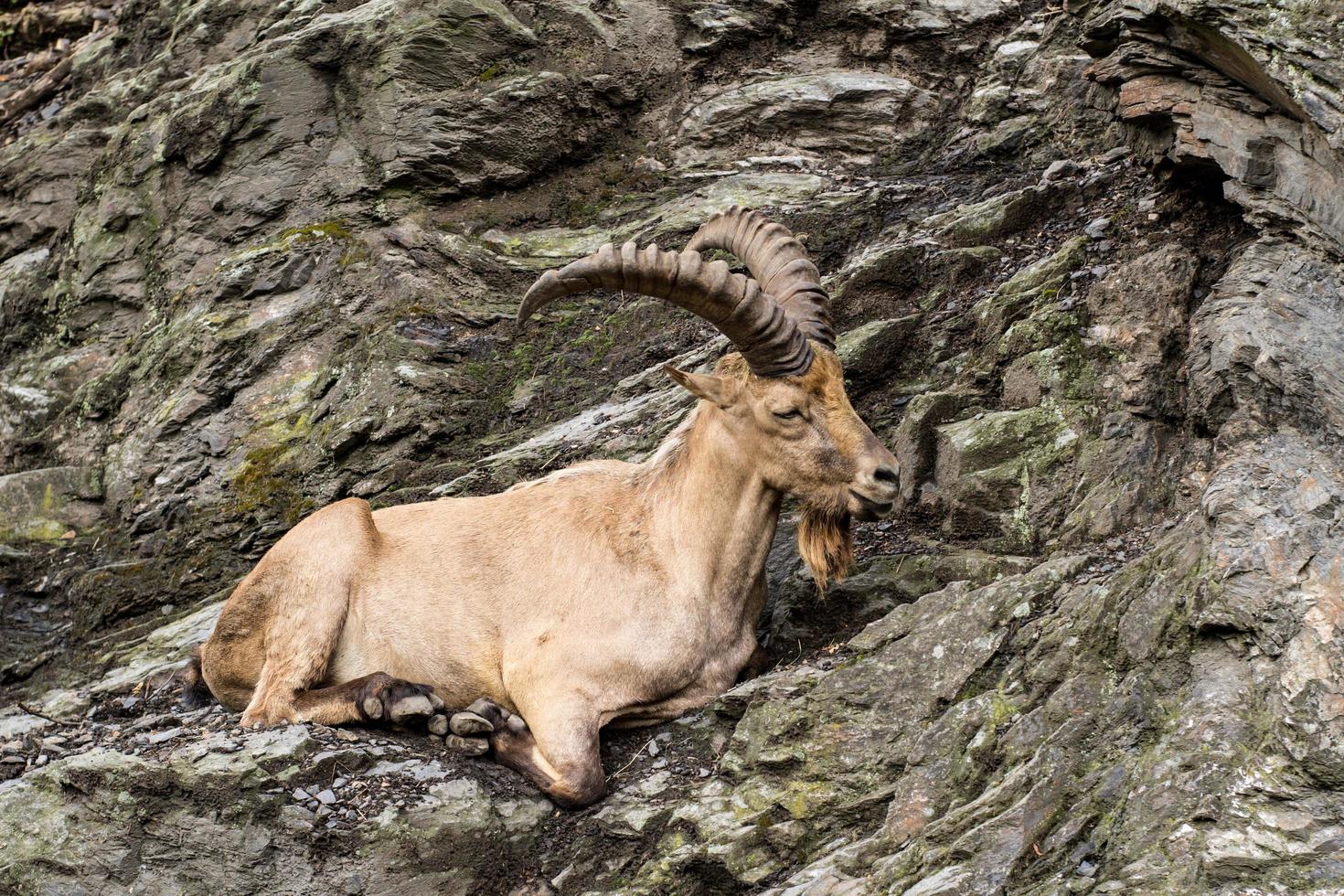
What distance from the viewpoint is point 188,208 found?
14195mm

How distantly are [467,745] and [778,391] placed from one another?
2.93 metres

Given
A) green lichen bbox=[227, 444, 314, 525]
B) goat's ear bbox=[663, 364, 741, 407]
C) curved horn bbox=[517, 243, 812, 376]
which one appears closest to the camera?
curved horn bbox=[517, 243, 812, 376]

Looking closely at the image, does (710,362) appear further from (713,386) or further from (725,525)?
(725,525)

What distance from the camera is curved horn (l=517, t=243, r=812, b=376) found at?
26.1 feet

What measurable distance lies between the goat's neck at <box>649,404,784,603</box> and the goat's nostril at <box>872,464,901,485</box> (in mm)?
768

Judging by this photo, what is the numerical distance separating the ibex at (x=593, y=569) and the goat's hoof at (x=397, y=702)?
0.01m

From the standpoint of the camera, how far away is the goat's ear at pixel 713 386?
330 inches

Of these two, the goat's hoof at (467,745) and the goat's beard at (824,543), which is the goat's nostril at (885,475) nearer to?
the goat's beard at (824,543)

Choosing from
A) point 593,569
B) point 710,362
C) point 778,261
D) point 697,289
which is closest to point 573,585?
point 593,569

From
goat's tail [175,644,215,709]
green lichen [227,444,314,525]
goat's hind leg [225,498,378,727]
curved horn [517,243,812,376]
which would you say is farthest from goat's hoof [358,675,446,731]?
green lichen [227,444,314,525]

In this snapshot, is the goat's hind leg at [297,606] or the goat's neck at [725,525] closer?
the goat's neck at [725,525]

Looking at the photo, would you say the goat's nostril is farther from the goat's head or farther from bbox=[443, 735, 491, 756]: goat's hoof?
bbox=[443, 735, 491, 756]: goat's hoof

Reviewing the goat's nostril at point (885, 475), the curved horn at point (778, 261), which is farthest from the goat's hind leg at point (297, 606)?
the goat's nostril at point (885, 475)

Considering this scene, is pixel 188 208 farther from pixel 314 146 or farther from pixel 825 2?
pixel 825 2
